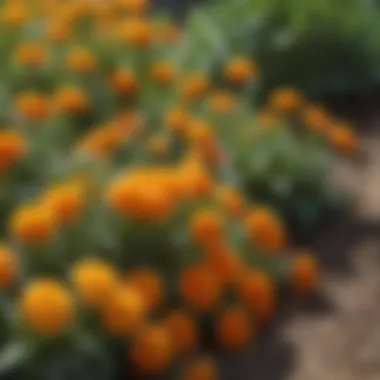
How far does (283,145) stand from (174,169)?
599 millimetres

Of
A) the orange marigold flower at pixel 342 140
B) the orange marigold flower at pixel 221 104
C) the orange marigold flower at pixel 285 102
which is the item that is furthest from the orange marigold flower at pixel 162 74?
the orange marigold flower at pixel 342 140

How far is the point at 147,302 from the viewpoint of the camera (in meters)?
2.65

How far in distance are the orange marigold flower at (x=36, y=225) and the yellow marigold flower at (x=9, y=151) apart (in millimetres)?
270

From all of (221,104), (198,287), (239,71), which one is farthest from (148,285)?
(239,71)

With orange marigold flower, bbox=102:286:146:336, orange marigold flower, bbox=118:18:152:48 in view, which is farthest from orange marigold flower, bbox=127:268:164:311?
orange marigold flower, bbox=118:18:152:48

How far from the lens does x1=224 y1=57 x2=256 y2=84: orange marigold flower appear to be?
3.77m

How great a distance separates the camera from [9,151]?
2.85m

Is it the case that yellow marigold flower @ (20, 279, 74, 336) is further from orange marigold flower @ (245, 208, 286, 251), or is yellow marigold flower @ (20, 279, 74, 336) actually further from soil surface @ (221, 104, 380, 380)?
orange marigold flower @ (245, 208, 286, 251)

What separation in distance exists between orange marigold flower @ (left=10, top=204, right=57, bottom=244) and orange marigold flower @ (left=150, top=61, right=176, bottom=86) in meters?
1.07

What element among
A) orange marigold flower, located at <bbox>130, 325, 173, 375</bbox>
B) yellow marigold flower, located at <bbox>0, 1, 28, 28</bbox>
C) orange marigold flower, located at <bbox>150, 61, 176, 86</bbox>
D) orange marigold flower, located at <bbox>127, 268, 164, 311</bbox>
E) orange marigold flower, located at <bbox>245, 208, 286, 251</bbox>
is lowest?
orange marigold flower, located at <bbox>130, 325, 173, 375</bbox>

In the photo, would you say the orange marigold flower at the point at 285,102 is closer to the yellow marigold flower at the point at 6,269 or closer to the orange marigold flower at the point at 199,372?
the orange marigold flower at the point at 199,372

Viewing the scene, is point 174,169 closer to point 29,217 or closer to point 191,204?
point 191,204

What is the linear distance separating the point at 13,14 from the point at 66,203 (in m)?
1.29

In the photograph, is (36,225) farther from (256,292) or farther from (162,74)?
(162,74)
